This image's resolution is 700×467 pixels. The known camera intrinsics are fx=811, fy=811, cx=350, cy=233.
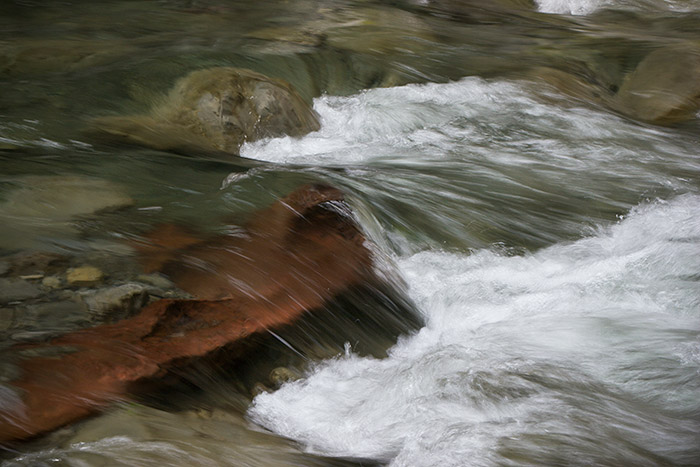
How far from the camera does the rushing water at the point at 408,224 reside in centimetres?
315

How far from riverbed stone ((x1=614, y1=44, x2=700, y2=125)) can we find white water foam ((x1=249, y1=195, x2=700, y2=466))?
3.27m

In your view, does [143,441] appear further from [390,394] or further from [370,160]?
[370,160]

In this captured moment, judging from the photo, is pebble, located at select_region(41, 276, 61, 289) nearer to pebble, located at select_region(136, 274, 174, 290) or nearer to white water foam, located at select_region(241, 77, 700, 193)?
pebble, located at select_region(136, 274, 174, 290)

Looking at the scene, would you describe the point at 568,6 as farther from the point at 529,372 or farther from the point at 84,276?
the point at 84,276

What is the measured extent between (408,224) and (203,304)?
1.96 metres

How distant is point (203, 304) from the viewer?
139 inches

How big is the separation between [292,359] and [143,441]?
108 cm

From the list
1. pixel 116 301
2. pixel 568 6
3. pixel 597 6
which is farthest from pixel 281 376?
pixel 597 6

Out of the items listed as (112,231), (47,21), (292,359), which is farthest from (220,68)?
(292,359)

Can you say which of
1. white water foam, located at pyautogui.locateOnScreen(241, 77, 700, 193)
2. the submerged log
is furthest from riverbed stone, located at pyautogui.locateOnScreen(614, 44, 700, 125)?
the submerged log

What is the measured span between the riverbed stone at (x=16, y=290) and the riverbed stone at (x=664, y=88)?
21.4 ft

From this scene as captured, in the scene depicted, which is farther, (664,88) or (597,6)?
(597,6)

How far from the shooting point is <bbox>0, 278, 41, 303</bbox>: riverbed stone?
329 cm

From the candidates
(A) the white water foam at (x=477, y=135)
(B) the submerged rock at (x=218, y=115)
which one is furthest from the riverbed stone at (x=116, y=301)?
(A) the white water foam at (x=477, y=135)
